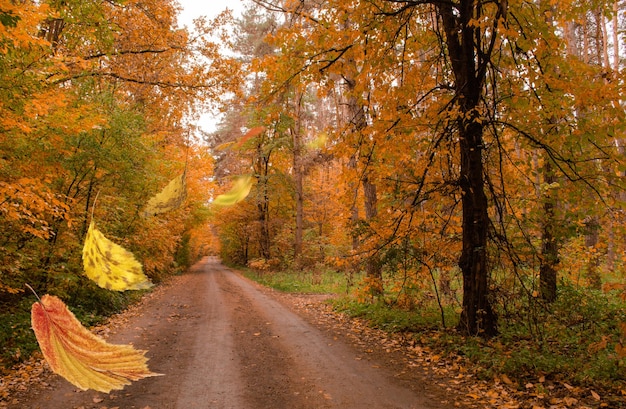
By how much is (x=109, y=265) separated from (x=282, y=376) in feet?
19.5

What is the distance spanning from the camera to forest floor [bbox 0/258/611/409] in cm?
469

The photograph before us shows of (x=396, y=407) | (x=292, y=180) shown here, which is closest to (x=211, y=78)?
(x=396, y=407)

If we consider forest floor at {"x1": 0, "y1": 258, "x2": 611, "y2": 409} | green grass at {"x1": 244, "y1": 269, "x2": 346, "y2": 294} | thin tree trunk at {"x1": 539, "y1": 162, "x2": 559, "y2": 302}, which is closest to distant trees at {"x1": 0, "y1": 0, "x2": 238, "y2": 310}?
forest floor at {"x1": 0, "y1": 258, "x2": 611, "y2": 409}

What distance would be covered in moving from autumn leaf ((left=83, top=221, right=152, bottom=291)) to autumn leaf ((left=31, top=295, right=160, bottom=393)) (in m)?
0.06

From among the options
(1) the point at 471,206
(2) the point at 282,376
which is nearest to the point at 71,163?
(2) the point at 282,376

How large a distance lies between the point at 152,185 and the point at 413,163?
5982mm

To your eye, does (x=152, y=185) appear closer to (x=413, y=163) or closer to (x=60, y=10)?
(x=60, y=10)

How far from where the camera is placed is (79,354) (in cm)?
41

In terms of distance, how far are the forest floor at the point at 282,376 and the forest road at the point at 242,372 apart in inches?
0.6

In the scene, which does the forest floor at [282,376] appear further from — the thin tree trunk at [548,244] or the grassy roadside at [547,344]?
the thin tree trunk at [548,244]

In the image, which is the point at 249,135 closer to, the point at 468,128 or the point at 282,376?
the point at 282,376

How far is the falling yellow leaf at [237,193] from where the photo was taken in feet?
1.97

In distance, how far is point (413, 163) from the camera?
6.56m

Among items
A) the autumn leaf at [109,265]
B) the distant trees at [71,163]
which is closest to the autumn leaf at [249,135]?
the distant trees at [71,163]
